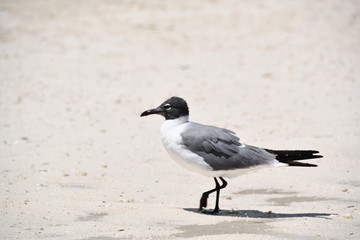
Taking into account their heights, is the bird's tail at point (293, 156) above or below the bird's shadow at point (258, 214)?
above

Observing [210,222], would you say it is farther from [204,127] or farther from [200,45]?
[200,45]

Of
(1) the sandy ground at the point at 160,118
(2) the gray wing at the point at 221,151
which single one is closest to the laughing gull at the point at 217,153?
(2) the gray wing at the point at 221,151

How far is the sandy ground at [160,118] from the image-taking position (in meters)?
5.84

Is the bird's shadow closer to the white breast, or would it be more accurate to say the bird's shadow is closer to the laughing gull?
the laughing gull

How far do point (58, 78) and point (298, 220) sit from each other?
7.51 m

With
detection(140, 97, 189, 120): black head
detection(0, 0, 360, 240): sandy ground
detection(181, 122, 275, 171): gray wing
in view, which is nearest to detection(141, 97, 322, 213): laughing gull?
detection(181, 122, 275, 171): gray wing

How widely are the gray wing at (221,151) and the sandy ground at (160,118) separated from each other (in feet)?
1.50

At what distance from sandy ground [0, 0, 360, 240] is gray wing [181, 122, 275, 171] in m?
0.46

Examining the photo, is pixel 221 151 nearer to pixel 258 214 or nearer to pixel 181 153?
pixel 181 153

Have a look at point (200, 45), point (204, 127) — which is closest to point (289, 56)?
point (200, 45)

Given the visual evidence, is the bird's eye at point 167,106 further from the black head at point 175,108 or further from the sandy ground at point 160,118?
the sandy ground at point 160,118

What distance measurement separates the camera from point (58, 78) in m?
12.3

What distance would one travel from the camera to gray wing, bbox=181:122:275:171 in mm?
5938

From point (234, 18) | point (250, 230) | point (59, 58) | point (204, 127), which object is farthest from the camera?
point (234, 18)
